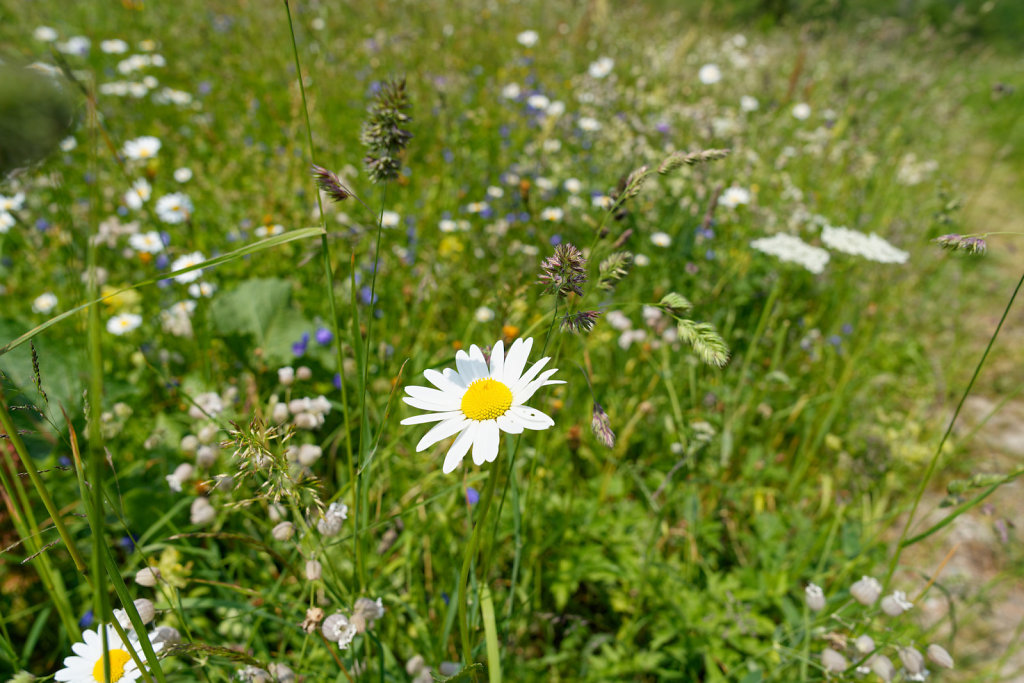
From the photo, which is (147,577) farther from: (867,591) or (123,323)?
(123,323)

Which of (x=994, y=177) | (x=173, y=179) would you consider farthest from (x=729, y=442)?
(x=994, y=177)

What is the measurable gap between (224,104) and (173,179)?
1274 mm

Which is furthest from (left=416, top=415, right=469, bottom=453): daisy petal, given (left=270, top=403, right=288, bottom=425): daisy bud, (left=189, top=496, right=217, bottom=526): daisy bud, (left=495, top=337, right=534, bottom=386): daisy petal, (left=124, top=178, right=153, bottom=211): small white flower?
(left=124, top=178, right=153, bottom=211): small white flower

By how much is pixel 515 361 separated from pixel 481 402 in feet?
0.36

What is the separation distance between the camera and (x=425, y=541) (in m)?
1.70

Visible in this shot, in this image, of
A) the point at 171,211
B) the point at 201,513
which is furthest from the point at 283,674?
the point at 171,211

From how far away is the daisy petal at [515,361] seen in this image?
0.99m

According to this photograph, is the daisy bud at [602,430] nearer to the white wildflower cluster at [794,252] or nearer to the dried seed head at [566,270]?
the dried seed head at [566,270]

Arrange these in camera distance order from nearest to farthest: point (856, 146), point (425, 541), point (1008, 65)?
1. point (425, 541)
2. point (856, 146)
3. point (1008, 65)

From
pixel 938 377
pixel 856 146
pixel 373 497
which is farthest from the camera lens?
pixel 856 146

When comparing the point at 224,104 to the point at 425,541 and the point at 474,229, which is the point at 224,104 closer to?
the point at 474,229

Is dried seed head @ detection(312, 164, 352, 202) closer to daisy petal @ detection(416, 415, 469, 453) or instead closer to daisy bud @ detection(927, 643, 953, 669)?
daisy petal @ detection(416, 415, 469, 453)

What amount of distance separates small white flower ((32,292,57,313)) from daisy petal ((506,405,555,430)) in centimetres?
273

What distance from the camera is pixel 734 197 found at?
3.38m
